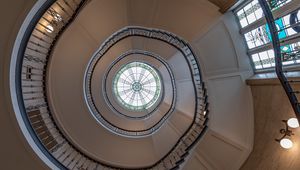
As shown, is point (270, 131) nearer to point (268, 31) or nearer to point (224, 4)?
point (268, 31)

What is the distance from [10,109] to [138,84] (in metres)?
12.1

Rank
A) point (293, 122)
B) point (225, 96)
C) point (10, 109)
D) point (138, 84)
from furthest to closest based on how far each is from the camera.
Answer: point (138, 84) < point (225, 96) < point (10, 109) < point (293, 122)

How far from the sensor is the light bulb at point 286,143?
13.5 ft

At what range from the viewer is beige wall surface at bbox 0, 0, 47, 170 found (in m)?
3.89

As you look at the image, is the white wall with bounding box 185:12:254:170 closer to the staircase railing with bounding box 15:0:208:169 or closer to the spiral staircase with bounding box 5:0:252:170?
the spiral staircase with bounding box 5:0:252:170

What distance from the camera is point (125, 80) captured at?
1556cm

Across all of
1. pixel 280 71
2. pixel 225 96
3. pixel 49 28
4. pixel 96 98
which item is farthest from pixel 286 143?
pixel 96 98

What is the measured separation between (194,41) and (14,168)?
→ 6.56m

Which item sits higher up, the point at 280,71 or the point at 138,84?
the point at 138,84

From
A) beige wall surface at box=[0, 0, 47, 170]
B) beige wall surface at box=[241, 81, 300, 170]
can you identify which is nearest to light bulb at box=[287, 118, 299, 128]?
beige wall surface at box=[241, 81, 300, 170]

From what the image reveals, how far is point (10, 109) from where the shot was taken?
437 centimetres

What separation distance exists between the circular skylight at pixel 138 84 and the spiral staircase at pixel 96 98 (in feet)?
12.2

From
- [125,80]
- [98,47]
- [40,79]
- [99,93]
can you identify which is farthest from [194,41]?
[125,80]

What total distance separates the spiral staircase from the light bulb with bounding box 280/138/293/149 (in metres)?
1.23
